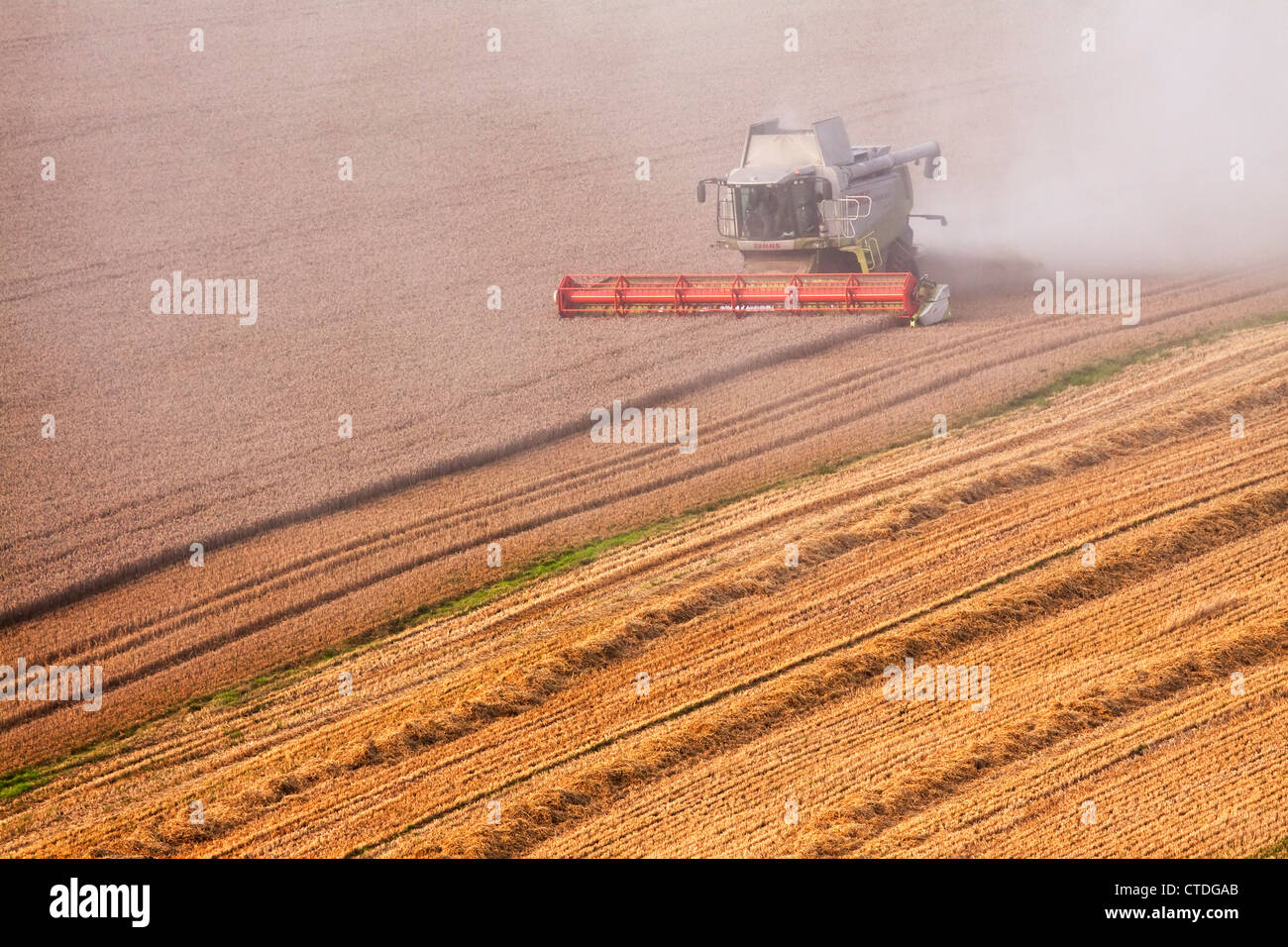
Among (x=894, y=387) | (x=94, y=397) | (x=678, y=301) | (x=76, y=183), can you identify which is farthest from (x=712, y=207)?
(x=76, y=183)

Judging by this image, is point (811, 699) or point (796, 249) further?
point (796, 249)

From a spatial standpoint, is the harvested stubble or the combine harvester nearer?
the harvested stubble

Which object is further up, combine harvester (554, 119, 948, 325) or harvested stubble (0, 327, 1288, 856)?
combine harvester (554, 119, 948, 325)

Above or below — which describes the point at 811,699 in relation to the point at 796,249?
below

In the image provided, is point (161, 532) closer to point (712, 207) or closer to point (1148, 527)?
point (1148, 527)

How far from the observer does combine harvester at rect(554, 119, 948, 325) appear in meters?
21.3

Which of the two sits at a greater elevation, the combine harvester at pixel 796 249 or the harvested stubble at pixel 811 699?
the combine harvester at pixel 796 249

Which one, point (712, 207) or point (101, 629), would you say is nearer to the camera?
point (101, 629)

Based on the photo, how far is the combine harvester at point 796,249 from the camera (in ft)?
70.0

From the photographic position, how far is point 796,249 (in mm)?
22109

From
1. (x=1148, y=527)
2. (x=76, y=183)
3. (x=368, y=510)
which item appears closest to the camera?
(x=1148, y=527)

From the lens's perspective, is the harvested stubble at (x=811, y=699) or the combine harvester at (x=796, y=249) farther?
the combine harvester at (x=796, y=249)

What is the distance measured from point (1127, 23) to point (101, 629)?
3737cm

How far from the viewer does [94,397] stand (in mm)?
21328
